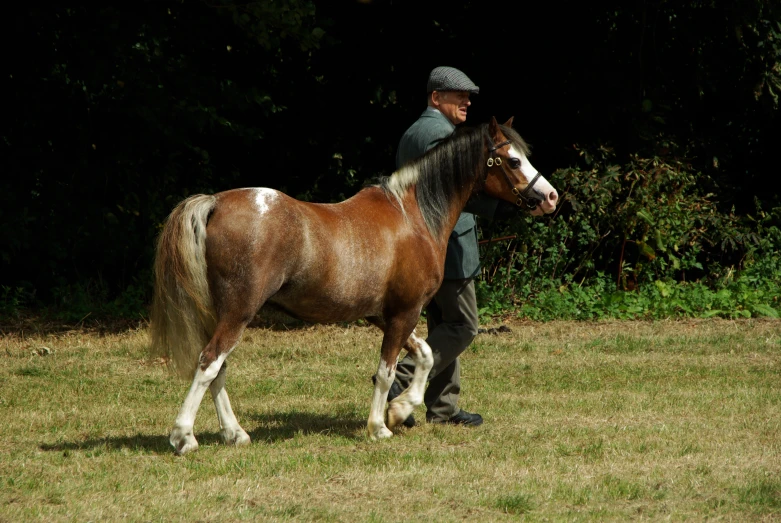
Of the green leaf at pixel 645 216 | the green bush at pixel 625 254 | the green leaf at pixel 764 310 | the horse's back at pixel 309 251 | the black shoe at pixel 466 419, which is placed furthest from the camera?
the green leaf at pixel 645 216

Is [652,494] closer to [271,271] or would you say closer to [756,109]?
[271,271]

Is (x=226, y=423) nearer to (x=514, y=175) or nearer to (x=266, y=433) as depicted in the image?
(x=266, y=433)

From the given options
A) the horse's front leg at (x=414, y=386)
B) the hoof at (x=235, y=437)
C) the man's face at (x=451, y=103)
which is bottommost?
the hoof at (x=235, y=437)

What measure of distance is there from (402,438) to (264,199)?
5.80 ft

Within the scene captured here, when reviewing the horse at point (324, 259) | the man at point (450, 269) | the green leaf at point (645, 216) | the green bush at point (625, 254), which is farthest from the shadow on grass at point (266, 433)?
the green leaf at point (645, 216)

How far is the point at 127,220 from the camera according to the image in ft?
41.8

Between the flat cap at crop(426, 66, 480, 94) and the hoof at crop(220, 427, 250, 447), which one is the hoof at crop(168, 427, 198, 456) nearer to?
the hoof at crop(220, 427, 250, 447)

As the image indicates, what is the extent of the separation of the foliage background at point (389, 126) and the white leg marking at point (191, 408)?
242 inches

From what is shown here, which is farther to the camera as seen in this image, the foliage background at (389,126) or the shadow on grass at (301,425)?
the foliage background at (389,126)

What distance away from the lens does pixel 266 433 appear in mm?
6441

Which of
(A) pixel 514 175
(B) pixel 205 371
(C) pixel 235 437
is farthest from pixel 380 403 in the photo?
(A) pixel 514 175

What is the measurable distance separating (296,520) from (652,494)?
5.84 ft

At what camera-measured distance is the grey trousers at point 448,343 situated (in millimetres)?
6543

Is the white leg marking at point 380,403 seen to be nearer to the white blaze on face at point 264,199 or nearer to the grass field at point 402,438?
the grass field at point 402,438
